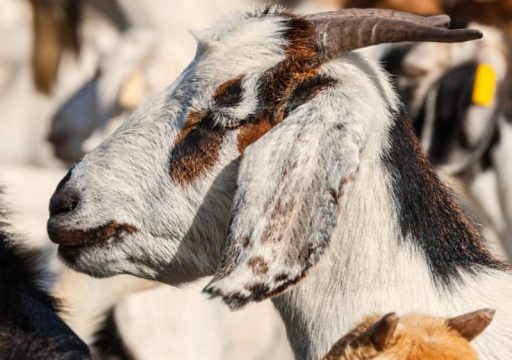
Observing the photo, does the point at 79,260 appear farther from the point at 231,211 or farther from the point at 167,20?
the point at 167,20

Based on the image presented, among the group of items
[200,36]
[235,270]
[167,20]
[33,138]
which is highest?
[200,36]

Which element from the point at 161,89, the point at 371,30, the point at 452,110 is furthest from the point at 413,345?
the point at 161,89

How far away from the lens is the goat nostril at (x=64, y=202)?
12.3 feet

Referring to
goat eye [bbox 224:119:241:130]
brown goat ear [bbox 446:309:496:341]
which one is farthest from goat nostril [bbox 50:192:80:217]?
brown goat ear [bbox 446:309:496:341]

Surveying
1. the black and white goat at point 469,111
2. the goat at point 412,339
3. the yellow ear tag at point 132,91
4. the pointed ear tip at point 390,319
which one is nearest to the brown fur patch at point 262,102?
the goat at point 412,339

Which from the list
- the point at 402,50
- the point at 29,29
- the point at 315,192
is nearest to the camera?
the point at 315,192

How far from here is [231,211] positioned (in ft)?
11.3

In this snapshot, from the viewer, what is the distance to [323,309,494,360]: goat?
244 centimetres

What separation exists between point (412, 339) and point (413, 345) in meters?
0.02

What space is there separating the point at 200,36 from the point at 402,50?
10.9 ft

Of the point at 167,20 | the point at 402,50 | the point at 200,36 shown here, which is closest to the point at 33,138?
the point at 167,20

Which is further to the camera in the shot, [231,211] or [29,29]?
[29,29]

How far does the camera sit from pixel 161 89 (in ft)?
25.8

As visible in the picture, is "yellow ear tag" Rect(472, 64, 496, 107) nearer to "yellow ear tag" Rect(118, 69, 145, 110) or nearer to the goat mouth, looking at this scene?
"yellow ear tag" Rect(118, 69, 145, 110)
